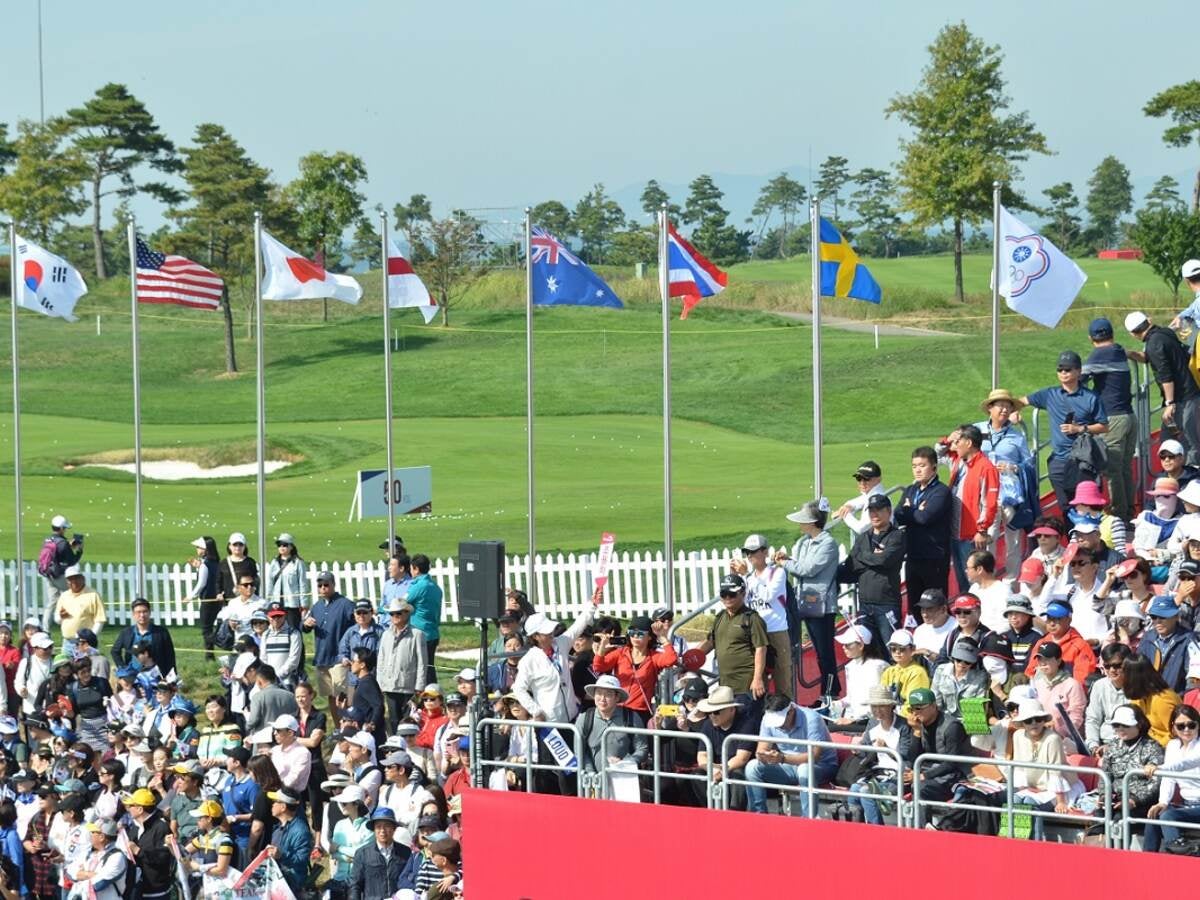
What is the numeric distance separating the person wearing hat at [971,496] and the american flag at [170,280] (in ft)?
36.6

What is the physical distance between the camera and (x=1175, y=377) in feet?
55.7

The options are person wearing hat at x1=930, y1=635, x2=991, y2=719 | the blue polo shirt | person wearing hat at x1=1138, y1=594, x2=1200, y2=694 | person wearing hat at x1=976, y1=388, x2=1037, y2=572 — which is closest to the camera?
person wearing hat at x1=1138, y1=594, x2=1200, y2=694

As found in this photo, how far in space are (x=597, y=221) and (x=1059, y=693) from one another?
103897 mm

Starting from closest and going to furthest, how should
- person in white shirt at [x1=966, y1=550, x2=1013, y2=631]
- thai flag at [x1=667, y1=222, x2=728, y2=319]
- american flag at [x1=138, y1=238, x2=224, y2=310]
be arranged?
person in white shirt at [x1=966, y1=550, x2=1013, y2=631]
thai flag at [x1=667, y1=222, x2=728, y2=319]
american flag at [x1=138, y1=238, x2=224, y2=310]

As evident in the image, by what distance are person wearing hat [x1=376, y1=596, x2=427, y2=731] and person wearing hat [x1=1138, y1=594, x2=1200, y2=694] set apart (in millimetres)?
7070

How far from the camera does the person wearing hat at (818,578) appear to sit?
15.3 metres

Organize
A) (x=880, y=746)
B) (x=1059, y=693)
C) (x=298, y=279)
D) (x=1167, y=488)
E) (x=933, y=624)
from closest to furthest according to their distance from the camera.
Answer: (x=880, y=746) → (x=1059, y=693) → (x=933, y=624) → (x=1167, y=488) → (x=298, y=279)

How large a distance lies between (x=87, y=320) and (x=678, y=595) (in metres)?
53.1

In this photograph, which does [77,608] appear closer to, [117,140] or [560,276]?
[560,276]

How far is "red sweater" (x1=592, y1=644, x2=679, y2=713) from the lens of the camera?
1430cm

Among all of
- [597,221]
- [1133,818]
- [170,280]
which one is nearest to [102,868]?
[1133,818]

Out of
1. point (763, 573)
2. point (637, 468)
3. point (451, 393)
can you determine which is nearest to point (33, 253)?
point (763, 573)

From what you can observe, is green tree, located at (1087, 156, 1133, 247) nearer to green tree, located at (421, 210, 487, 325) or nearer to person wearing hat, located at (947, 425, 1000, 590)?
green tree, located at (421, 210, 487, 325)

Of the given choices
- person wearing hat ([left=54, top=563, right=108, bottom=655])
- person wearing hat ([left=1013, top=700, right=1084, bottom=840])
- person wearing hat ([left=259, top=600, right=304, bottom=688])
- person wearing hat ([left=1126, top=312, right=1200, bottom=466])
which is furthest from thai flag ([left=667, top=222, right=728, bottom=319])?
person wearing hat ([left=1013, top=700, right=1084, bottom=840])
